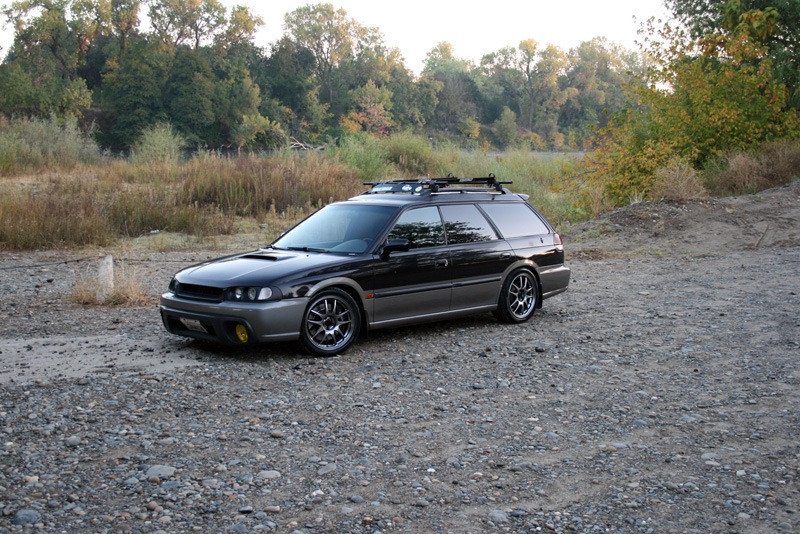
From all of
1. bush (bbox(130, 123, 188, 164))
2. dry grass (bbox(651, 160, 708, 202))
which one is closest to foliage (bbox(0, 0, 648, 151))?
bush (bbox(130, 123, 188, 164))

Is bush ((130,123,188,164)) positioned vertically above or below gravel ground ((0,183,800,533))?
above

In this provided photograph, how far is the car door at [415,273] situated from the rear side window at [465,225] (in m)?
0.13

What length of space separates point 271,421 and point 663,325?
5466 millimetres

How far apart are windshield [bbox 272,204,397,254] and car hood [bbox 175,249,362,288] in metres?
0.27

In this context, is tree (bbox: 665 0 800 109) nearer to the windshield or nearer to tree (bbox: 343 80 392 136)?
the windshield

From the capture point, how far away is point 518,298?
9766 mm

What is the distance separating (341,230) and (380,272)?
35.0 inches

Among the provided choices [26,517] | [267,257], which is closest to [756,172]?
[267,257]

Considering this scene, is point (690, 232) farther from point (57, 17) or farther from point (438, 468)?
point (57, 17)

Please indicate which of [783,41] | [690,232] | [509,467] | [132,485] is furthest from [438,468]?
[783,41]

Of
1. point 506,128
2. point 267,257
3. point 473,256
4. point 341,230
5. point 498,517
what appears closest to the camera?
point 498,517

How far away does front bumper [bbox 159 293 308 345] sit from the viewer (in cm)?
745

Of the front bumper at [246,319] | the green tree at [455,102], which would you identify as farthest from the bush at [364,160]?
the green tree at [455,102]

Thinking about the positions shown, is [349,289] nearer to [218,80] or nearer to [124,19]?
[218,80]
